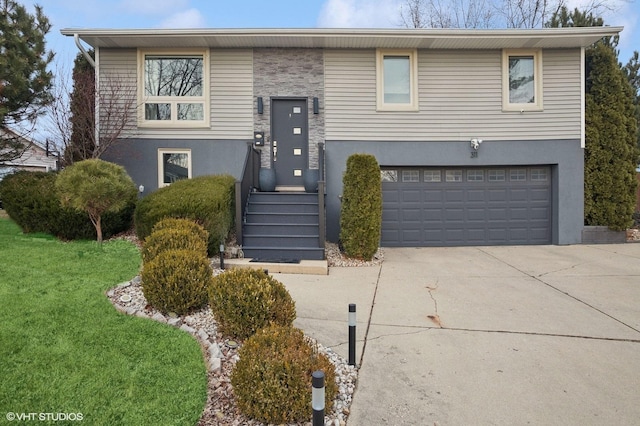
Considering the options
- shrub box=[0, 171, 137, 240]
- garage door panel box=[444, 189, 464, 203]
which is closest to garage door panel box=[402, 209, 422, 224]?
garage door panel box=[444, 189, 464, 203]

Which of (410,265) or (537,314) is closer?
(537,314)

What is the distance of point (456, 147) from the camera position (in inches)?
372

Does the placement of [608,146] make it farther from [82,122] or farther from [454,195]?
[82,122]

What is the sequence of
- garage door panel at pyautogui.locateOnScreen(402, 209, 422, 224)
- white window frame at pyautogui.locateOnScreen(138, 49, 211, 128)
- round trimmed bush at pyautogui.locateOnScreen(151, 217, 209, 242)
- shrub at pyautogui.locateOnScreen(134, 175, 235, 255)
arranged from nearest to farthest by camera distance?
round trimmed bush at pyautogui.locateOnScreen(151, 217, 209, 242) → shrub at pyautogui.locateOnScreen(134, 175, 235, 255) → white window frame at pyautogui.locateOnScreen(138, 49, 211, 128) → garage door panel at pyautogui.locateOnScreen(402, 209, 422, 224)

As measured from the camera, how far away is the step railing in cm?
732

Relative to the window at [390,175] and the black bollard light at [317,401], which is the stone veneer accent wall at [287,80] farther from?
the black bollard light at [317,401]

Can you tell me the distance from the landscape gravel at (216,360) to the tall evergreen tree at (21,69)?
707 cm

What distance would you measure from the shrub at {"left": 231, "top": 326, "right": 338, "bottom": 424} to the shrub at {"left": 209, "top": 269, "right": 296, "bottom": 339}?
2.43ft

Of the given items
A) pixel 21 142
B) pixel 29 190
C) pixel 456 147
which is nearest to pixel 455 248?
pixel 456 147

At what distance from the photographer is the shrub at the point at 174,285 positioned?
381 cm

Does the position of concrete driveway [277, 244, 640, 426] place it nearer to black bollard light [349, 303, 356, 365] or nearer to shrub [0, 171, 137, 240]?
black bollard light [349, 303, 356, 365]

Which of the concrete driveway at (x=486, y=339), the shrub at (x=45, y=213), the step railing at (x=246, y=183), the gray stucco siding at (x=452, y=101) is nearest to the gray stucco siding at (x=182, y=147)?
the step railing at (x=246, y=183)

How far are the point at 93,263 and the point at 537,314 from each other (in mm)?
6096

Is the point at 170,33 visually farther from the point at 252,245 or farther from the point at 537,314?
the point at 537,314
